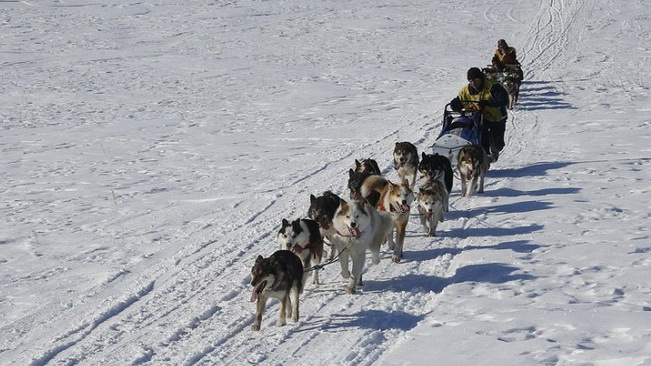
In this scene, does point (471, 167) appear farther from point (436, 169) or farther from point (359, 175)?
point (359, 175)

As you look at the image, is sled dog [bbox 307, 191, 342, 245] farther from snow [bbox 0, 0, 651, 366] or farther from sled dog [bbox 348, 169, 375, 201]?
sled dog [bbox 348, 169, 375, 201]

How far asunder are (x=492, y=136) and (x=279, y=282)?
622 centimetres

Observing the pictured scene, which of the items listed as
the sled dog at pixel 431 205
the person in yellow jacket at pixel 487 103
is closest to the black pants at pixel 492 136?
the person in yellow jacket at pixel 487 103

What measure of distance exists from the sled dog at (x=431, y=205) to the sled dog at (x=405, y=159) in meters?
1.33

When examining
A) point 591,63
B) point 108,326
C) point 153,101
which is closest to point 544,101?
point 591,63

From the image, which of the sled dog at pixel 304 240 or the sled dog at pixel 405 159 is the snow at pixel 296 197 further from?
the sled dog at pixel 405 159

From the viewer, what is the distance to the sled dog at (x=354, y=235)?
719 centimetres

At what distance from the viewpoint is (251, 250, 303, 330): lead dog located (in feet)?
20.7

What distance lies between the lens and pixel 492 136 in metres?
11.9

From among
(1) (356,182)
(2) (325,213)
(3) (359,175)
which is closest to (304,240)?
(2) (325,213)

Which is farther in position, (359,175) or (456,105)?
(456,105)

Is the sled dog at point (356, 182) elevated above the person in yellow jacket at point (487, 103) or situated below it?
below

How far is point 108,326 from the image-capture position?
262 inches

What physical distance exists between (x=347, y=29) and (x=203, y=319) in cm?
2150
